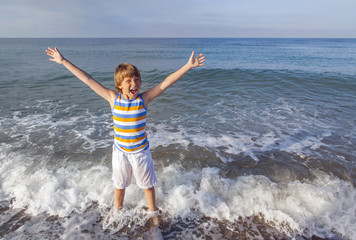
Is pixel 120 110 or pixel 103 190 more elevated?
pixel 120 110

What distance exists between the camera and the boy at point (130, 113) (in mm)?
2582

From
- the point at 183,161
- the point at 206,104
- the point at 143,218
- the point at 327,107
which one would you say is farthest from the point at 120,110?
the point at 327,107

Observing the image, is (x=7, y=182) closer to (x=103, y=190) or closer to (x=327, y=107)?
(x=103, y=190)

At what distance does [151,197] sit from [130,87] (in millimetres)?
1656

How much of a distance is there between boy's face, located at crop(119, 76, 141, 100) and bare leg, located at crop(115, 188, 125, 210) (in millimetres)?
1425

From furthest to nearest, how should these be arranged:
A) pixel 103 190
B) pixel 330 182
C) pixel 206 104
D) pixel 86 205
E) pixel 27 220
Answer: pixel 206 104 < pixel 330 182 < pixel 103 190 < pixel 86 205 < pixel 27 220

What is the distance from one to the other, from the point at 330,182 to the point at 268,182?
3.79 feet

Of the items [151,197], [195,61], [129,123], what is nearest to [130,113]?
[129,123]

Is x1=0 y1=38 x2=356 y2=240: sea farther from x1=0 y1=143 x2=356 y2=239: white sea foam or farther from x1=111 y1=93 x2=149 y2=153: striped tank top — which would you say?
x1=111 y1=93 x2=149 y2=153: striped tank top

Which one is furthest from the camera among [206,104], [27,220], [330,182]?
[206,104]

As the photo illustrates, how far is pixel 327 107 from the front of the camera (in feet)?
27.5

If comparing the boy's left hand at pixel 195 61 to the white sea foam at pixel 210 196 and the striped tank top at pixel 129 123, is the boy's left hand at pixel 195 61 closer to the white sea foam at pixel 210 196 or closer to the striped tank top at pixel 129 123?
the striped tank top at pixel 129 123

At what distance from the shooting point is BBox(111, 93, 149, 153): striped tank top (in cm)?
263

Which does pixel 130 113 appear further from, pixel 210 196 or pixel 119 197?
pixel 210 196
